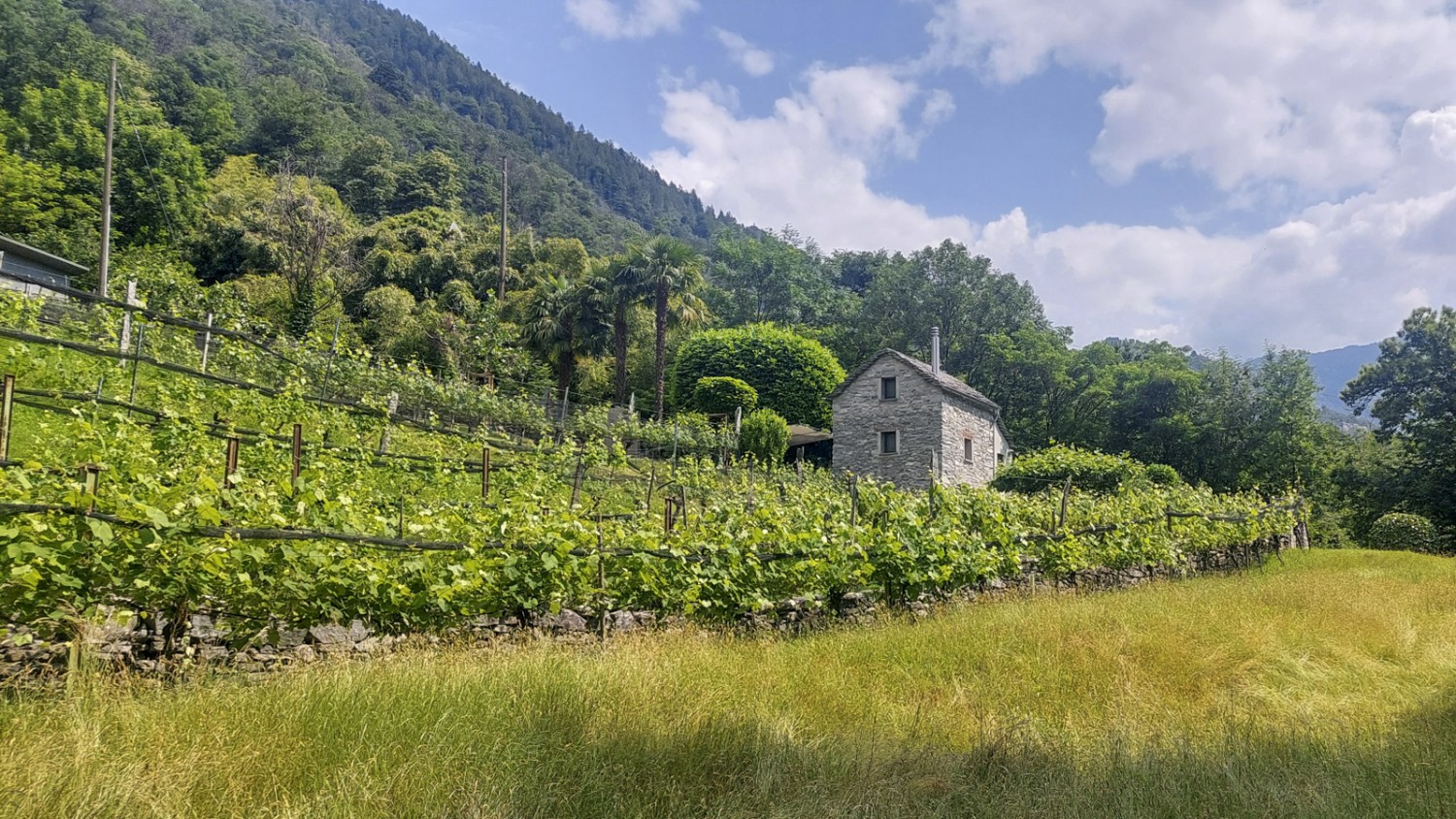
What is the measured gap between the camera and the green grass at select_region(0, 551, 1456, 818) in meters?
2.91

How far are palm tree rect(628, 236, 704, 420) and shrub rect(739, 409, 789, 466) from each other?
12.7ft

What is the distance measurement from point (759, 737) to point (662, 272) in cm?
2735

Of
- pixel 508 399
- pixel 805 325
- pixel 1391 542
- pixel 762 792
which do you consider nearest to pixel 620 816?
pixel 762 792

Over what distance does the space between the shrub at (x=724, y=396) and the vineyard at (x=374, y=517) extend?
1411 centimetres

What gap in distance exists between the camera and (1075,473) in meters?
25.6

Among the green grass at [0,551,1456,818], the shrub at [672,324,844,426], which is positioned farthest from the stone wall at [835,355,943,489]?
the green grass at [0,551,1456,818]

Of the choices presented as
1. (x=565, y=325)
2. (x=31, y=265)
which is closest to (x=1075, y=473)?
(x=565, y=325)

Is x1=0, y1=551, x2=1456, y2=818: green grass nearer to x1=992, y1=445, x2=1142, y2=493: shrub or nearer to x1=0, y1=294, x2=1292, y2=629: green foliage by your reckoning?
x1=0, y1=294, x2=1292, y2=629: green foliage

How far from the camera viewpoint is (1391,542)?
Result: 26.6m

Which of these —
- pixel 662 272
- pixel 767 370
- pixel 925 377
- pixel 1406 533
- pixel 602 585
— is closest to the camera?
pixel 602 585

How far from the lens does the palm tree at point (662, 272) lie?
30.2m

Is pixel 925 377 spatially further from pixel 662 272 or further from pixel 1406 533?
pixel 1406 533

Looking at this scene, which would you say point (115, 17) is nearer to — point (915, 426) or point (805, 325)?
point (805, 325)

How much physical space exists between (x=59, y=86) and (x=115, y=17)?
26868mm
